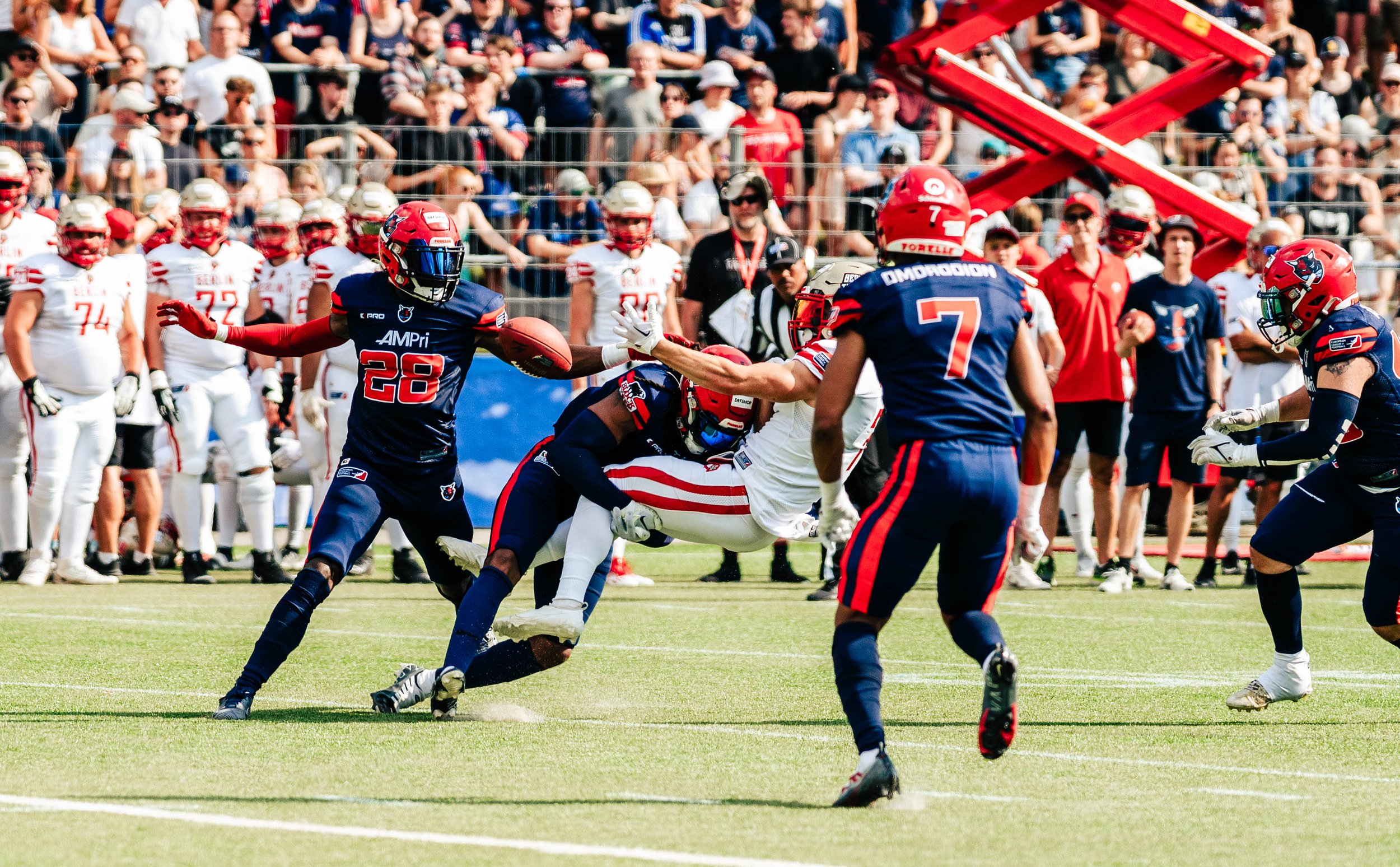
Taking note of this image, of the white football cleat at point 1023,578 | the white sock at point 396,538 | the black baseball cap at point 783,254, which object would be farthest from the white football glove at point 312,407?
the white football cleat at point 1023,578

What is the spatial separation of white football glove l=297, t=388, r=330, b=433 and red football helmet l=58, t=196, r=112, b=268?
1.47 meters

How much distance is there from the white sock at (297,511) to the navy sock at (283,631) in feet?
20.2

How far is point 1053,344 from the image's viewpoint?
38.4 ft

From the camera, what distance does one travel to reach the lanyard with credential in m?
12.4

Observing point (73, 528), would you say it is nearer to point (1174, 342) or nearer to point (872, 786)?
point (1174, 342)

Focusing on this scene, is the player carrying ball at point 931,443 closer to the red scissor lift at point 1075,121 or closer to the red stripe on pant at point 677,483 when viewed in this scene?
the red stripe on pant at point 677,483

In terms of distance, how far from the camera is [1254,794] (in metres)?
5.59

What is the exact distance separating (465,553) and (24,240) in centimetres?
605

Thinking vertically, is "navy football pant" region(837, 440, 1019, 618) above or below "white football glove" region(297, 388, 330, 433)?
above

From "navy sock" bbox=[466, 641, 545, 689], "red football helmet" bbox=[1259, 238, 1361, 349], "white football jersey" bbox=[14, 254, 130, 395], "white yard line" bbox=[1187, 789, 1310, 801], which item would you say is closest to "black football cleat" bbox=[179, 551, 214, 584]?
"white football jersey" bbox=[14, 254, 130, 395]

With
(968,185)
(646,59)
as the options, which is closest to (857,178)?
(968,185)

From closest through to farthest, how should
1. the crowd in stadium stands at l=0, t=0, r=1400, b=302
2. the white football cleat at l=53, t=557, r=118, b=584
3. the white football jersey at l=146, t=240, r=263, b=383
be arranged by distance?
1. the white football cleat at l=53, t=557, r=118, b=584
2. the white football jersey at l=146, t=240, r=263, b=383
3. the crowd in stadium stands at l=0, t=0, r=1400, b=302

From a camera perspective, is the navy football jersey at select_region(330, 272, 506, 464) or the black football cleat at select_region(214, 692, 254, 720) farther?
the navy football jersey at select_region(330, 272, 506, 464)

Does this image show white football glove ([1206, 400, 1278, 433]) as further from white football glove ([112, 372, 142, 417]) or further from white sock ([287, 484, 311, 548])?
white sock ([287, 484, 311, 548])
